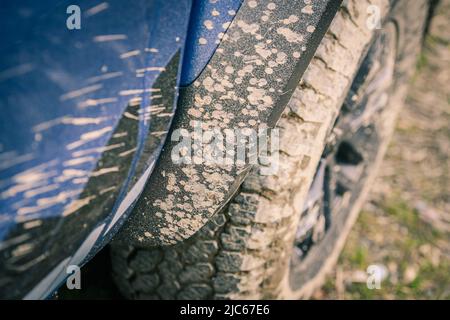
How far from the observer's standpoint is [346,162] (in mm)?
1235

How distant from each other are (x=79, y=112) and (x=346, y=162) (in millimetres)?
1026

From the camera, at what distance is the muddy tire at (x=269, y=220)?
61 centimetres

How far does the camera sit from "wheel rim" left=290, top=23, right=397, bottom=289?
87cm

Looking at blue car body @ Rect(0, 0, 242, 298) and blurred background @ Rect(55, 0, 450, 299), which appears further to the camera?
blurred background @ Rect(55, 0, 450, 299)

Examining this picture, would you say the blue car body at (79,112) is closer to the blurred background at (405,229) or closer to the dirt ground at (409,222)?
the blurred background at (405,229)

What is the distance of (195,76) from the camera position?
510mm

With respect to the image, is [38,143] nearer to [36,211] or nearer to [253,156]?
[36,211]

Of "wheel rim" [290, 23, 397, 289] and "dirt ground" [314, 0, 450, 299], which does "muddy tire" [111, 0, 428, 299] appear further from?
"dirt ground" [314, 0, 450, 299]

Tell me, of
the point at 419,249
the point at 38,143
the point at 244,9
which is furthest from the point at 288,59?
the point at 419,249

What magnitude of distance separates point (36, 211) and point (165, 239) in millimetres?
249

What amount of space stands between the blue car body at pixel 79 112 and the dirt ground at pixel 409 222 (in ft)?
2.90

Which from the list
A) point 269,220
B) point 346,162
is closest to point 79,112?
point 269,220

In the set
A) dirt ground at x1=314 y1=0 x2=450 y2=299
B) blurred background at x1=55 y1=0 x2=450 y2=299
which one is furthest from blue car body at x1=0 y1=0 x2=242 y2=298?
dirt ground at x1=314 y1=0 x2=450 y2=299

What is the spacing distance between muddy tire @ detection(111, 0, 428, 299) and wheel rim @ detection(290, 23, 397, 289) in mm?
134
